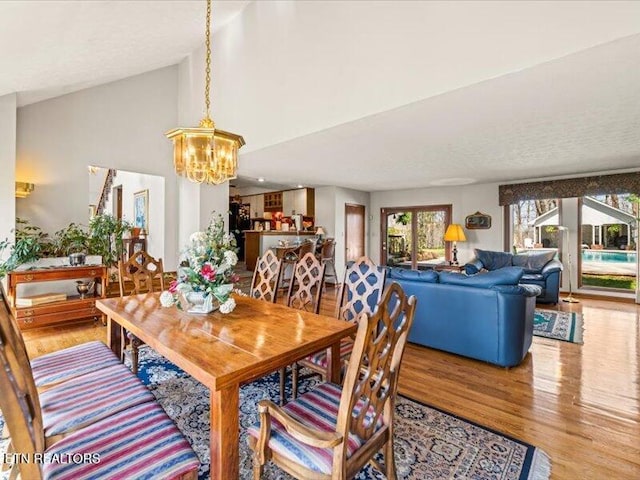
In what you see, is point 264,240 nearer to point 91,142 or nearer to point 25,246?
point 91,142

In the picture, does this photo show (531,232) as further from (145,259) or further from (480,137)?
(145,259)

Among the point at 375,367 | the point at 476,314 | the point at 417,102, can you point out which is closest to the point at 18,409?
the point at 375,367

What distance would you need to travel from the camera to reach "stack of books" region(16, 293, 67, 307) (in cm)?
383

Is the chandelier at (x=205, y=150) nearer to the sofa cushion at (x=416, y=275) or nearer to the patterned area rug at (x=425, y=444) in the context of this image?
the patterned area rug at (x=425, y=444)

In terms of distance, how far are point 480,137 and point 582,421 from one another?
111 inches

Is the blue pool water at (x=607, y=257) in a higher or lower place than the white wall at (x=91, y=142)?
lower

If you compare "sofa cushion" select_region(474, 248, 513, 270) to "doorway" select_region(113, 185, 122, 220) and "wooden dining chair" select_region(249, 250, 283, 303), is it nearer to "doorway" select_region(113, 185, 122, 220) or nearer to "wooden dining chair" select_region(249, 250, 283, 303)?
"wooden dining chair" select_region(249, 250, 283, 303)

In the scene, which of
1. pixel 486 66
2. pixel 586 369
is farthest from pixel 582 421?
pixel 486 66

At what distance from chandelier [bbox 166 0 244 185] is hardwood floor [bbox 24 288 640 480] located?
7.83 ft

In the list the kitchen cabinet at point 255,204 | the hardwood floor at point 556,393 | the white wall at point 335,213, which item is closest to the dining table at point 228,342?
the hardwood floor at point 556,393

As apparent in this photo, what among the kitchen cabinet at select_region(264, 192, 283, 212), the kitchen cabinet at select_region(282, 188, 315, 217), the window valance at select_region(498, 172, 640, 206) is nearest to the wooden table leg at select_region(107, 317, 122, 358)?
the kitchen cabinet at select_region(282, 188, 315, 217)

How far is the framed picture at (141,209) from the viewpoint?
602cm

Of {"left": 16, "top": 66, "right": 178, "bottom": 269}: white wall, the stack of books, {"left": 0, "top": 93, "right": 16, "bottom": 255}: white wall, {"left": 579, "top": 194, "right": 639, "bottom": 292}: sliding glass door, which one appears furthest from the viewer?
{"left": 579, "top": 194, "right": 639, "bottom": 292}: sliding glass door

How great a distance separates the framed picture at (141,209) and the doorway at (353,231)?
447cm
